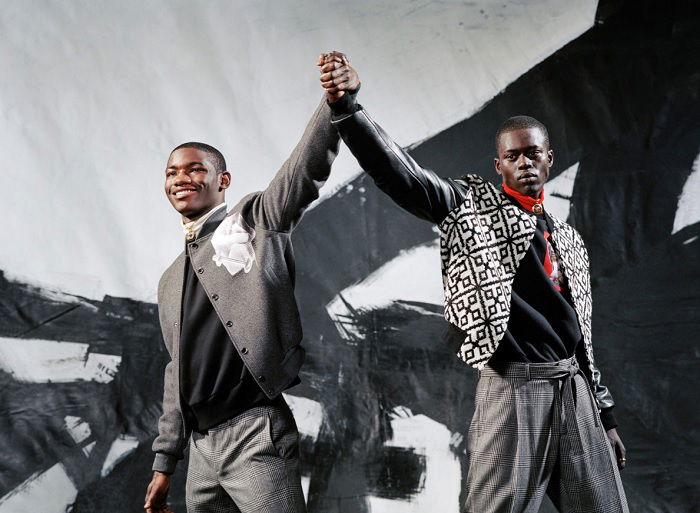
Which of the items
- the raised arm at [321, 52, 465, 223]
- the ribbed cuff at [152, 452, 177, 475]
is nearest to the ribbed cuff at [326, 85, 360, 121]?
the raised arm at [321, 52, 465, 223]

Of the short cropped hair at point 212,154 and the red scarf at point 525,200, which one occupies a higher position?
the short cropped hair at point 212,154

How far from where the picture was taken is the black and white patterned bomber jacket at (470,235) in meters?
1.53

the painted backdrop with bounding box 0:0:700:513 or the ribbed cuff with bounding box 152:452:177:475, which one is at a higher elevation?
the painted backdrop with bounding box 0:0:700:513

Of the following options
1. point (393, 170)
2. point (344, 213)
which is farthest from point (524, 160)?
point (344, 213)

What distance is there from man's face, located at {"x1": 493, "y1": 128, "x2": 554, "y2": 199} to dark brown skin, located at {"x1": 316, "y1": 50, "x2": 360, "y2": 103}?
56 centimetres

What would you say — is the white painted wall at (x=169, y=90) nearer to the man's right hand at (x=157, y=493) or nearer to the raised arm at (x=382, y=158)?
the man's right hand at (x=157, y=493)

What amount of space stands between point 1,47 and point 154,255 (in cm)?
102

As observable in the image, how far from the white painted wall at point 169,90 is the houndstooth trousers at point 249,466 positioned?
3.79ft

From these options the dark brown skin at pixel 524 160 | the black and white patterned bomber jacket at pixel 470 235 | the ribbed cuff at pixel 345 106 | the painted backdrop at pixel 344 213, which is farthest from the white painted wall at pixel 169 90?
the ribbed cuff at pixel 345 106

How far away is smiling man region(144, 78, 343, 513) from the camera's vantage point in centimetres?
166

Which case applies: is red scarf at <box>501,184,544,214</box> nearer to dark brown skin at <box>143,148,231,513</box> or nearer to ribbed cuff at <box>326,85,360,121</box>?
ribbed cuff at <box>326,85,360,121</box>

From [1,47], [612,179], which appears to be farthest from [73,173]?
[612,179]

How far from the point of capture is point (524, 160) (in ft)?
5.98

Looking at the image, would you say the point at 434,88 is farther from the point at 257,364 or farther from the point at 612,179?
the point at 257,364
